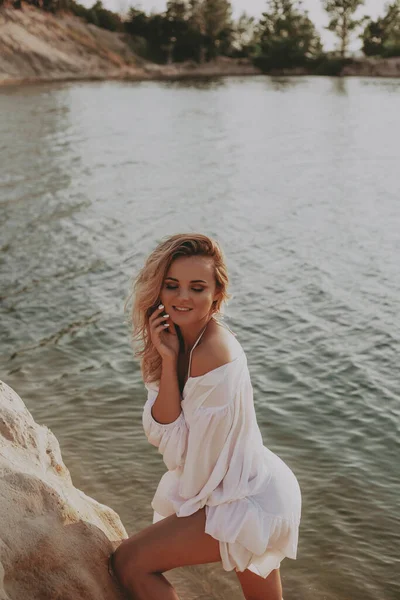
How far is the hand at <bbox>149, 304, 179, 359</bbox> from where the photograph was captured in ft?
13.4

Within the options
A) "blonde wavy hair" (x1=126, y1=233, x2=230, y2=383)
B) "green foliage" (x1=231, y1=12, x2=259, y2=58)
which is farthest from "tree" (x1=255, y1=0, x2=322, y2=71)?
"blonde wavy hair" (x1=126, y1=233, x2=230, y2=383)

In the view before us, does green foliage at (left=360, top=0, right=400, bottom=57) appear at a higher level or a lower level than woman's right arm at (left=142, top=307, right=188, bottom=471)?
higher

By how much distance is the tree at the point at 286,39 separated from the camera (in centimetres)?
10325

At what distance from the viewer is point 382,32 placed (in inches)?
4496

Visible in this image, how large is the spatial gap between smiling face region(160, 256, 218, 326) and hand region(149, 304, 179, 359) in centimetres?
8

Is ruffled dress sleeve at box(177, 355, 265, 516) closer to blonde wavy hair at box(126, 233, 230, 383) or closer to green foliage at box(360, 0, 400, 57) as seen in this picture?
blonde wavy hair at box(126, 233, 230, 383)

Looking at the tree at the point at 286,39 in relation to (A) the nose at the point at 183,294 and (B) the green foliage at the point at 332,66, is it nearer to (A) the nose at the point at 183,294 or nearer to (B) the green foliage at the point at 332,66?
(B) the green foliage at the point at 332,66

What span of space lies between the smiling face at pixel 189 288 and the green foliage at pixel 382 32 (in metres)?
111

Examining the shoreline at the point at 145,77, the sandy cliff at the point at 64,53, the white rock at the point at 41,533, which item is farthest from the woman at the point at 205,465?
the sandy cliff at the point at 64,53

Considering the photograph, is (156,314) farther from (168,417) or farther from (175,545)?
(175,545)

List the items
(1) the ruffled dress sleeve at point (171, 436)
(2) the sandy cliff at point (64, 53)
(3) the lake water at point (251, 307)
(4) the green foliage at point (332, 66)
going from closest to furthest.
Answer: (1) the ruffled dress sleeve at point (171, 436) → (3) the lake water at point (251, 307) → (2) the sandy cliff at point (64, 53) → (4) the green foliage at point (332, 66)

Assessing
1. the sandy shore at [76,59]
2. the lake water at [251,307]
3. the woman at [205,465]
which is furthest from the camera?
the sandy shore at [76,59]

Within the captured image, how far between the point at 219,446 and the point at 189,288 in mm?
843

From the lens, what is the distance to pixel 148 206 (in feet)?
66.4
